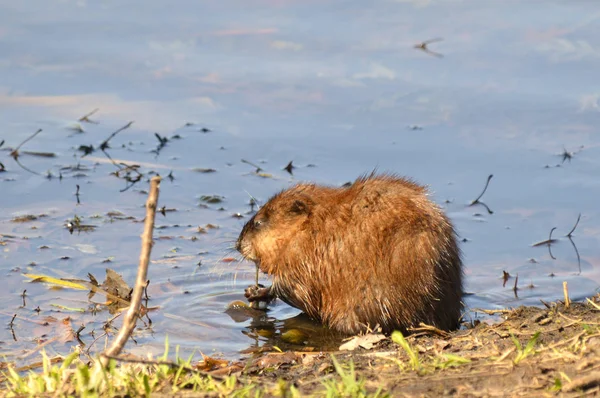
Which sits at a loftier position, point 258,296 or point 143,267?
point 143,267

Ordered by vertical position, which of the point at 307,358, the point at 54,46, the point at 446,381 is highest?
the point at 54,46

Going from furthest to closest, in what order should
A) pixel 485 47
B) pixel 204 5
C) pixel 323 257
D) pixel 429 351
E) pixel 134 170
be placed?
pixel 204 5
pixel 485 47
pixel 134 170
pixel 323 257
pixel 429 351

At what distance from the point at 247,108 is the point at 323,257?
4292mm

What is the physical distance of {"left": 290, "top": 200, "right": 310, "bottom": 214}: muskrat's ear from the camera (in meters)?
6.91

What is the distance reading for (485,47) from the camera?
1128 cm

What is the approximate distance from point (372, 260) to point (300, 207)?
2.95 ft

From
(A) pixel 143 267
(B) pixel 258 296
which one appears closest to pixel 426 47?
(B) pixel 258 296

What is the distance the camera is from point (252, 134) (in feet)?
33.0

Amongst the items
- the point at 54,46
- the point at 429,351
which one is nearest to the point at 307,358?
the point at 429,351

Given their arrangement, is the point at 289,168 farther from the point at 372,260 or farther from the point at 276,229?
the point at 372,260

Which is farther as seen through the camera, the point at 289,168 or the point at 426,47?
the point at 426,47

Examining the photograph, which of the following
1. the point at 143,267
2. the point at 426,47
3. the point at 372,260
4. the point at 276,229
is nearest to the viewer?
the point at 143,267

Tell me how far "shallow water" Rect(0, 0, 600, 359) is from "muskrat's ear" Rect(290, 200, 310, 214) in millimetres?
768

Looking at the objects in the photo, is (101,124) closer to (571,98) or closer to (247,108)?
(247,108)
